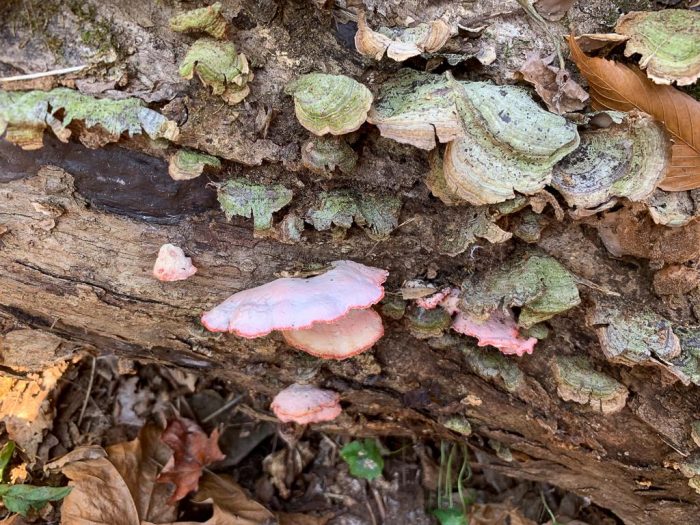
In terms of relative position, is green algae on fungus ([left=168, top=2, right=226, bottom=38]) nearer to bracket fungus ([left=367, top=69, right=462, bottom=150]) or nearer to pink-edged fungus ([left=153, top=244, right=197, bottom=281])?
bracket fungus ([left=367, top=69, right=462, bottom=150])

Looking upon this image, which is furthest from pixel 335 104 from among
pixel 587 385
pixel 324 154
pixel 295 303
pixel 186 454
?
pixel 186 454

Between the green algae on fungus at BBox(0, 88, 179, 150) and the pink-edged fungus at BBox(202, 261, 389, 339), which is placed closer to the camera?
the green algae on fungus at BBox(0, 88, 179, 150)

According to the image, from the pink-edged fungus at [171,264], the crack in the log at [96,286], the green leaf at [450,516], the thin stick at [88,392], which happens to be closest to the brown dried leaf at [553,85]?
the pink-edged fungus at [171,264]

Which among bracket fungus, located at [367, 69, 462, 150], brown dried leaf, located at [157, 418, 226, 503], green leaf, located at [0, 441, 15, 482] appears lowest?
brown dried leaf, located at [157, 418, 226, 503]

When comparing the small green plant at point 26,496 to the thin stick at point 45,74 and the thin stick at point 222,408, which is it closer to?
the thin stick at point 222,408

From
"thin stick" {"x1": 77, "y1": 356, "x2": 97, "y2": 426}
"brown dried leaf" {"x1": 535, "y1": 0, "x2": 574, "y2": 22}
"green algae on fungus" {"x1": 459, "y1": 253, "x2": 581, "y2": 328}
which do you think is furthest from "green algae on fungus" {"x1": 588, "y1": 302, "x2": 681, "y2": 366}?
"thin stick" {"x1": 77, "y1": 356, "x2": 97, "y2": 426}

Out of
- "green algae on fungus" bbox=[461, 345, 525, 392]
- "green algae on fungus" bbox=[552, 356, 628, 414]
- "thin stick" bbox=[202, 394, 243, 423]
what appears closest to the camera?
"green algae on fungus" bbox=[552, 356, 628, 414]
